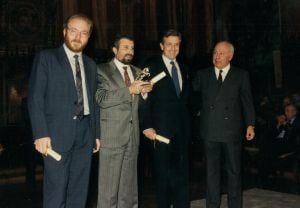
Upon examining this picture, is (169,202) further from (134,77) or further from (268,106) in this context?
(268,106)

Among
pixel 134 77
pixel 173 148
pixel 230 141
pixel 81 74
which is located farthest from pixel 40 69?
pixel 230 141

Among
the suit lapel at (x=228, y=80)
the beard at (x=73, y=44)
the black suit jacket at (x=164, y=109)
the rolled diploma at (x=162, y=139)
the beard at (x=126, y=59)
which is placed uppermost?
the beard at (x=73, y=44)

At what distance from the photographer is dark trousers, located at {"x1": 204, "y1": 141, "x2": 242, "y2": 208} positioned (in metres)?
3.78

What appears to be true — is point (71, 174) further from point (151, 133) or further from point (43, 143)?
point (151, 133)

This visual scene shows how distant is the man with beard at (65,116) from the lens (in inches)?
108

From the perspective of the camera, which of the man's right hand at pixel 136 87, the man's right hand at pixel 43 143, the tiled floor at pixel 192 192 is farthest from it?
the tiled floor at pixel 192 192

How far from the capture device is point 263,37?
23.3ft

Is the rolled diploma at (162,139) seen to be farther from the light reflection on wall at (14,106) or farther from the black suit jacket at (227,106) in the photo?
the light reflection on wall at (14,106)

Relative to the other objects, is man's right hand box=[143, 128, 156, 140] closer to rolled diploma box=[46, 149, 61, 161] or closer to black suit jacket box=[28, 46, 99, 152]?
black suit jacket box=[28, 46, 99, 152]

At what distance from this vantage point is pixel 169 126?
140 inches

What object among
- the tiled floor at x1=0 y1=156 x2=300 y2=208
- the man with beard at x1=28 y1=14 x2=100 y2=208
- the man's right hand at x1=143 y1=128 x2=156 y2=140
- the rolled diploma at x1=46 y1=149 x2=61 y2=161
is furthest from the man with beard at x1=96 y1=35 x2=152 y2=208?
the tiled floor at x1=0 y1=156 x2=300 y2=208

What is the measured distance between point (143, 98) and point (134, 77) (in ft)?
0.72

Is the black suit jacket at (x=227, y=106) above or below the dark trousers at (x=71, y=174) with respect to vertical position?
above

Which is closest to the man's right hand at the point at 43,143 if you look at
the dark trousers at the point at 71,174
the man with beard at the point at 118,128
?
the dark trousers at the point at 71,174
